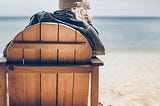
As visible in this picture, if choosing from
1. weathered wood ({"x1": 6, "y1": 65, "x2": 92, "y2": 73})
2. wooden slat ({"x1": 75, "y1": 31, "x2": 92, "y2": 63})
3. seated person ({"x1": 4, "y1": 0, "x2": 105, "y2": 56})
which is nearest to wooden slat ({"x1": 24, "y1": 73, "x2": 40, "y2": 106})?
weathered wood ({"x1": 6, "y1": 65, "x2": 92, "y2": 73})

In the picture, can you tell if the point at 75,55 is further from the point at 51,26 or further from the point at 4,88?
the point at 4,88

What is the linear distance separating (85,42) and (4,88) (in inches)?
31.4

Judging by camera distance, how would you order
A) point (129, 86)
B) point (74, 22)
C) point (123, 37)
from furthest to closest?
point (123, 37) < point (129, 86) < point (74, 22)

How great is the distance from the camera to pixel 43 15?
2.63 meters

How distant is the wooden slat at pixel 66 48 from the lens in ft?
8.07

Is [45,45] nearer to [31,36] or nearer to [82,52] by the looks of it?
[31,36]

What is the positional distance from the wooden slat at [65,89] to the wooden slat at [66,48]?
0.15 metres

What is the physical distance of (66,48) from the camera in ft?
8.18

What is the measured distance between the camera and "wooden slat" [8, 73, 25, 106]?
8.28 ft

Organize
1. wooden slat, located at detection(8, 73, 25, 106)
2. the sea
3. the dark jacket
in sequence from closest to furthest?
wooden slat, located at detection(8, 73, 25, 106), the dark jacket, the sea

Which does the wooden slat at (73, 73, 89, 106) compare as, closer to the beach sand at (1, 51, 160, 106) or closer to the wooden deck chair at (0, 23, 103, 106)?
the wooden deck chair at (0, 23, 103, 106)

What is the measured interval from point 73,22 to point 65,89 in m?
0.63

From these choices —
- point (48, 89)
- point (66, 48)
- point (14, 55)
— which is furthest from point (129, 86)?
point (14, 55)

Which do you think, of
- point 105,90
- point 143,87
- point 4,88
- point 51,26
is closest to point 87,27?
point 51,26
